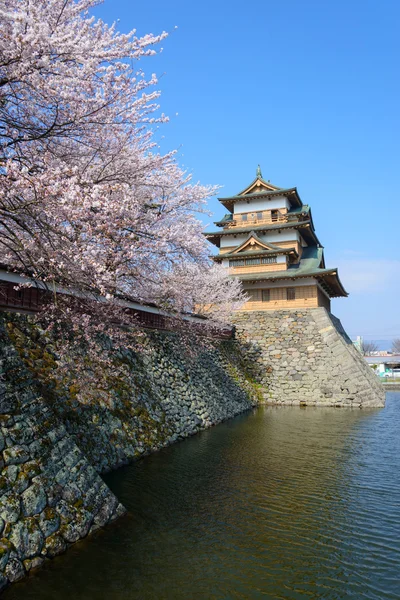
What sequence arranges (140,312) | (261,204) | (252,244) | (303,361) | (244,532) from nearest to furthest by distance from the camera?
(244,532) < (140,312) < (303,361) < (252,244) < (261,204)

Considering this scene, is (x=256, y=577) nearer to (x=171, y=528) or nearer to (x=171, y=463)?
(x=171, y=528)

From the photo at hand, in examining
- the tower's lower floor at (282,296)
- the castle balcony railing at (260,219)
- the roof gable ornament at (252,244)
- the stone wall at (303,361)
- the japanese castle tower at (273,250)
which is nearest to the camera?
the stone wall at (303,361)

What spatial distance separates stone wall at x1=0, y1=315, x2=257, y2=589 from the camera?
560cm

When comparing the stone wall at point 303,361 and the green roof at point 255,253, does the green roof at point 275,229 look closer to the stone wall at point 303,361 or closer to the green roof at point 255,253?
the green roof at point 255,253

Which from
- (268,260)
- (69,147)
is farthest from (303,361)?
(69,147)

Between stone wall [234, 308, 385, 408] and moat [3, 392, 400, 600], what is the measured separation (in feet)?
34.6

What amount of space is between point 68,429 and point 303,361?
61.8ft

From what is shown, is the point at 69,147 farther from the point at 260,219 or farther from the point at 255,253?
the point at 260,219

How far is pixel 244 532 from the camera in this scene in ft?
22.6

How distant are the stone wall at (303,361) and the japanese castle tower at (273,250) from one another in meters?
1.42

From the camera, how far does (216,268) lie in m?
26.6

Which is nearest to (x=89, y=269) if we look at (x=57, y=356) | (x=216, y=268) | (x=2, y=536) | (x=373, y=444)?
(x=57, y=356)

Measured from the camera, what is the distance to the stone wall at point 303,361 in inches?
907

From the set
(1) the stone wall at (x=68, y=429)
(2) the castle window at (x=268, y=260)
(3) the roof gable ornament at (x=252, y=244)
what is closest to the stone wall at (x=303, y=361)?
(2) the castle window at (x=268, y=260)
